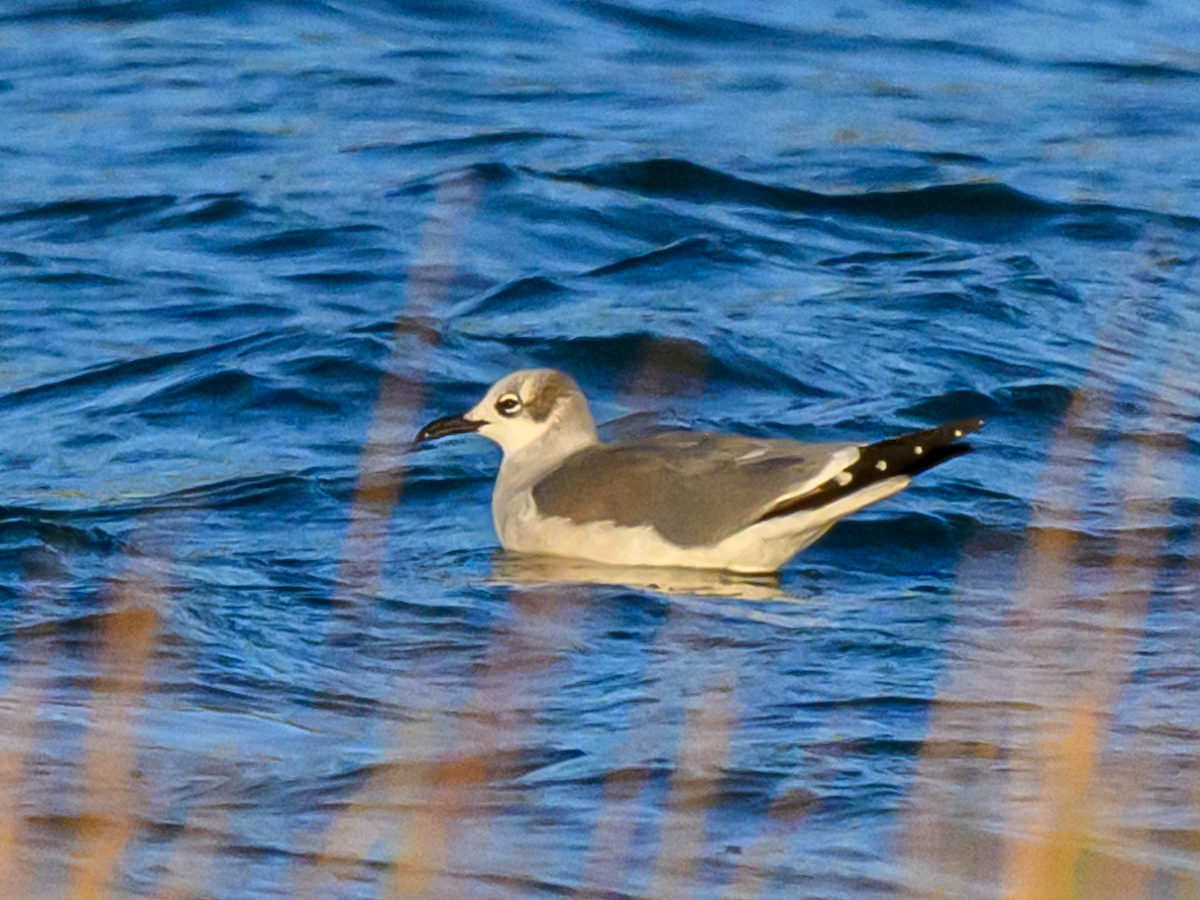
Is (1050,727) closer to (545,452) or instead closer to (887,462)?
(887,462)

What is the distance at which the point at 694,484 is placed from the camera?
27.1 ft

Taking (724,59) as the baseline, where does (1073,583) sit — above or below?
below

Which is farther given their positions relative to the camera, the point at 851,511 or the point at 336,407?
the point at 336,407

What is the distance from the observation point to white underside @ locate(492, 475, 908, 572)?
8.19 meters

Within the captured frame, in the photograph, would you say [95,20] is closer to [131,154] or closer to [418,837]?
[131,154]

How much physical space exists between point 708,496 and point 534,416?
106 cm

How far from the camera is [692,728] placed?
5922mm

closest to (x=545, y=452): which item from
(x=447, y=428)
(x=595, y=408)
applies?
A: (x=447, y=428)

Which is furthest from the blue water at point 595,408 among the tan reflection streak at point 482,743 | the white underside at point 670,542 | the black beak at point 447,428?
the black beak at point 447,428

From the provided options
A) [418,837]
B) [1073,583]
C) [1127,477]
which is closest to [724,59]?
[1127,477]

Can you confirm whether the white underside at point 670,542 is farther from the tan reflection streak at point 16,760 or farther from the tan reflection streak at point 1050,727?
the tan reflection streak at point 16,760

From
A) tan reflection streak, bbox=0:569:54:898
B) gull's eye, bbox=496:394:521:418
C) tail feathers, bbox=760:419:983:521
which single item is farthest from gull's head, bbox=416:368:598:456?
tan reflection streak, bbox=0:569:54:898

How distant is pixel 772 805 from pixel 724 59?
12072 mm

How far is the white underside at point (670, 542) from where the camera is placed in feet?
26.9
